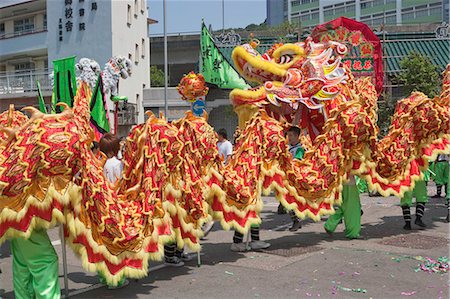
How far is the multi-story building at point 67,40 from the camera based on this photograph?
1006 inches

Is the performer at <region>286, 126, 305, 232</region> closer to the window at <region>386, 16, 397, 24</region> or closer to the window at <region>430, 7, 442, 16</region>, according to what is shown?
the window at <region>430, 7, 442, 16</region>

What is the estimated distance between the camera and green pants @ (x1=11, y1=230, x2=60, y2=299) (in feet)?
14.4

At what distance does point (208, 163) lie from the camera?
6.29 meters

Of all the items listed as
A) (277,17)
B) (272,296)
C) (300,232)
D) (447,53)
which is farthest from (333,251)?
(277,17)

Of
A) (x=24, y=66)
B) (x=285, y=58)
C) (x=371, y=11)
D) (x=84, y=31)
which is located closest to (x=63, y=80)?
(x=285, y=58)

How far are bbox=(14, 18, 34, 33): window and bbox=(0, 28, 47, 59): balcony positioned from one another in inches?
10.1

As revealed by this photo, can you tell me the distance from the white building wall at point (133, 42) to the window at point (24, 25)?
6.02m

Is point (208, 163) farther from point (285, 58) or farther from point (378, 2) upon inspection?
point (378, 2)

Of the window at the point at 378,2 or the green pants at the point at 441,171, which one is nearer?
the green pants at the point at 441,171

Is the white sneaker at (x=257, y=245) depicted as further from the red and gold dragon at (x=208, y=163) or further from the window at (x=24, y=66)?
the window at (x=24, y=66)

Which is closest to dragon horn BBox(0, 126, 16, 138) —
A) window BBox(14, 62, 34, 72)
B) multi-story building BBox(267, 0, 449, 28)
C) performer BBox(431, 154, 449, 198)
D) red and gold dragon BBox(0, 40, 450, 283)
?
red and gold dragon BBox(0, 40, 450, 283)

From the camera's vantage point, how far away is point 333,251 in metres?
7.11

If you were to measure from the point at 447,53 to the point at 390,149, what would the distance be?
56.1 feet

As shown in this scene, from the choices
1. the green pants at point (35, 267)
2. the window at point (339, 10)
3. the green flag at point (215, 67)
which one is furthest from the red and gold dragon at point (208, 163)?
the window at point (339, 10)
